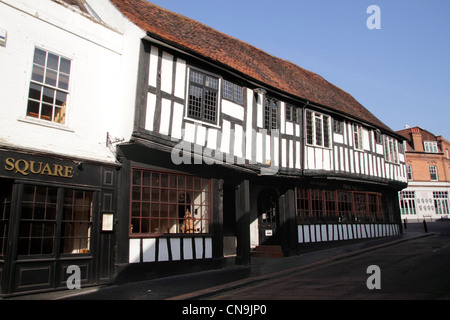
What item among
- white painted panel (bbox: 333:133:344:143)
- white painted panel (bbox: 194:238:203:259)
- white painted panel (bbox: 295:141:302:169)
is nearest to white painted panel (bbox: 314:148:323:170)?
white painted panel (bbox: 295:141:302:169)

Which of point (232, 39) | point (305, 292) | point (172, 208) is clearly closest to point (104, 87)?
point (172, 208)

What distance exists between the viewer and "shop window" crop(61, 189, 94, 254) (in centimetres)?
866

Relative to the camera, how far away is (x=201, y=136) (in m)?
10.9

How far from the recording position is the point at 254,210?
48.6ft

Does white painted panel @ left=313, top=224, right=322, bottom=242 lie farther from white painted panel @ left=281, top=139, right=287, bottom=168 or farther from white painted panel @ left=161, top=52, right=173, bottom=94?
white painted panel @ left=161, top=52, right=173, bottom=94

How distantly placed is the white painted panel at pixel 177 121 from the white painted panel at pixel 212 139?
3.57ft

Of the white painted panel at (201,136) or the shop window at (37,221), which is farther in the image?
the white painted panel at (201,136)

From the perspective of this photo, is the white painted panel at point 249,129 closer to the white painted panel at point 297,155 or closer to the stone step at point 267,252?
the white painted panel at point 297,155

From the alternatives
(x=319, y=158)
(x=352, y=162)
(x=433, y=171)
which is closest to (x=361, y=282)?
(x=319, y=158)

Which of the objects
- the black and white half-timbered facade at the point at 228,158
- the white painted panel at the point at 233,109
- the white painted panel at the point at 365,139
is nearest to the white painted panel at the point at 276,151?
the black and white half-timbered facade at the point at 228,158

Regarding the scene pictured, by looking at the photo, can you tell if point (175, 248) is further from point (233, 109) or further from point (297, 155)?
point (297, 155)

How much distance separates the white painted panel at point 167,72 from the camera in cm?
1012

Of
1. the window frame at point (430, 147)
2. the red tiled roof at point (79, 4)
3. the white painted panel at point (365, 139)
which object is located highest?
the window frame at point (430, 147)
